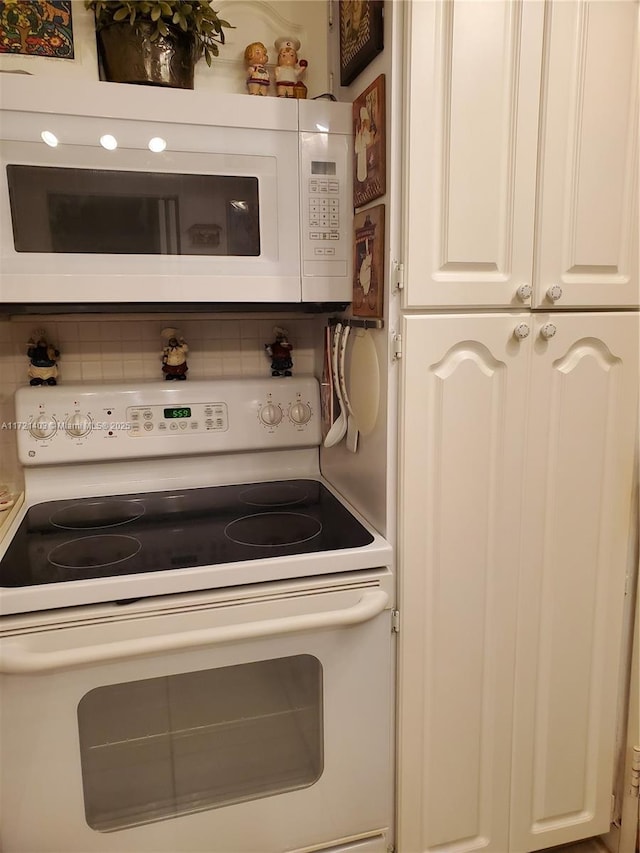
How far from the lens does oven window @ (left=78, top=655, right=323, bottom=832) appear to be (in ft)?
3.72

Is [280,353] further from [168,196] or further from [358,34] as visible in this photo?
[358,34]

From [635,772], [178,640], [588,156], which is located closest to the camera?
[178,640]

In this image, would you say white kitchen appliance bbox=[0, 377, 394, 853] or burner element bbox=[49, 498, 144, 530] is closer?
white kitchen appliance bbox=[0, 377, 394, 853]

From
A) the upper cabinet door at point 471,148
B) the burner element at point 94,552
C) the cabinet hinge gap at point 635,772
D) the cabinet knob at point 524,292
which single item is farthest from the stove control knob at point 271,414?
the cabinet hinge gap at point 635,772

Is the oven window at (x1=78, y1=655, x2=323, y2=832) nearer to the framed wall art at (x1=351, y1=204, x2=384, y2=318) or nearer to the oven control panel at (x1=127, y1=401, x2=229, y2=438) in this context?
the oven control panel at (x1=127, y1=401, x2=229, y2=438)

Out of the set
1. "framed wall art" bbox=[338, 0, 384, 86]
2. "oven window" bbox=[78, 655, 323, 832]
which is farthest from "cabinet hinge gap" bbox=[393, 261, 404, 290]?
"oven window" bbox=[78, 655, 323, 832]

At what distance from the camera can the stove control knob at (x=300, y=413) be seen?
5.24ft

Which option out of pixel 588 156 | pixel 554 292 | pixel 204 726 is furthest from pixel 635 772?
pixel 588 156

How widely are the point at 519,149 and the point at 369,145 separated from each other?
28cm

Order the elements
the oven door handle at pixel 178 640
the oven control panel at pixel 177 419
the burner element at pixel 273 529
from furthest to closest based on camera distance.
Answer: the oven control panel at pixel 177 419, the burner element at pixel 273 529, the oven door handle at pixel 178 640

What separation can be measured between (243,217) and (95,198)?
30cm

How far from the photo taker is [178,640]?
3.49 ft

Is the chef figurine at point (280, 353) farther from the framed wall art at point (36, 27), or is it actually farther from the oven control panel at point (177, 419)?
the framed wall art at point (36, 27)

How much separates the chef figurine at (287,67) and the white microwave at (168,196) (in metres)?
0.20
